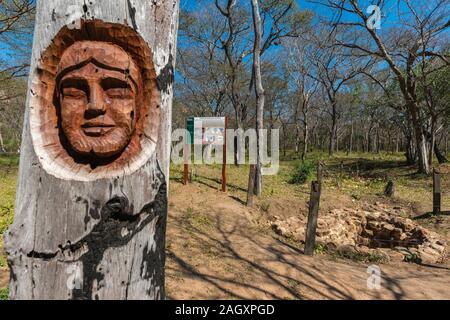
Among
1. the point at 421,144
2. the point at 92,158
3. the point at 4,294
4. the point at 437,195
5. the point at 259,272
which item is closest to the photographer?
the point at 92,158

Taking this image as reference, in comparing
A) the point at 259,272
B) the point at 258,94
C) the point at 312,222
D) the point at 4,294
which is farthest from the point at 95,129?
the point at 258,94

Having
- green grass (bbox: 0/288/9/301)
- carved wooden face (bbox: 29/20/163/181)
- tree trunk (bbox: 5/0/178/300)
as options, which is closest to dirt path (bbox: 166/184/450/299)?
green grass (bbox: 0/288/9/301)

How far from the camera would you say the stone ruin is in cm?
560

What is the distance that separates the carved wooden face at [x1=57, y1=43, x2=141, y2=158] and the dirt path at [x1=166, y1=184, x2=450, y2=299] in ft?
8.74

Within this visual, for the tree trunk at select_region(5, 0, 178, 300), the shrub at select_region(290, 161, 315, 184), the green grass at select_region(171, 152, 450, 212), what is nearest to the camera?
the tree trunk at select_region(5, 0, 178, 300)

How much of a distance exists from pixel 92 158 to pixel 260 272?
3.49 meters

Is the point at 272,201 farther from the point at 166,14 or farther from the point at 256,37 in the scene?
the point at 166,14

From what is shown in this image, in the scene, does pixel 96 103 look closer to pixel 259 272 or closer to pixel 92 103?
pixel 92 103

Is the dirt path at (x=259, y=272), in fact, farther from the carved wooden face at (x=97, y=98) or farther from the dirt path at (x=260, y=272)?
the carved wooden face at (x=97, y=98)

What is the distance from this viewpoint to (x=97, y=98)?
1108 mm

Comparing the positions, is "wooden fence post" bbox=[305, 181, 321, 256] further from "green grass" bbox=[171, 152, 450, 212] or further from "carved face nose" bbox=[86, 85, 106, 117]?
"carved face nose" bbox=[86, 85, 106, 117]

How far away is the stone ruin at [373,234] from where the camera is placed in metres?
5.60

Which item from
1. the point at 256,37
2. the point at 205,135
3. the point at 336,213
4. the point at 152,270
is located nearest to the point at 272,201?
the point at 336,213

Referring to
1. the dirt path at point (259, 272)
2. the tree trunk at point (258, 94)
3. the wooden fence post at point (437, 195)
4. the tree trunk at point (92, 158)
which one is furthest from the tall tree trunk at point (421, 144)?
the tree trunk at point (92, 158)
